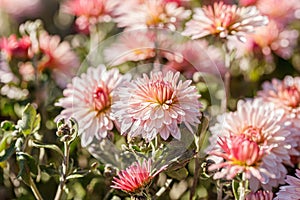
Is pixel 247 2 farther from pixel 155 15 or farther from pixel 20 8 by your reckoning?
pixel 20 8

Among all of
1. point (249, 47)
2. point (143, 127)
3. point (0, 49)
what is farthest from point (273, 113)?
point (0, 49)

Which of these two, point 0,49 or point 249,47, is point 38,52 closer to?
point 0,49

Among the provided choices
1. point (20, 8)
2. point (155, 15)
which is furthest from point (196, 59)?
point (20, 8)

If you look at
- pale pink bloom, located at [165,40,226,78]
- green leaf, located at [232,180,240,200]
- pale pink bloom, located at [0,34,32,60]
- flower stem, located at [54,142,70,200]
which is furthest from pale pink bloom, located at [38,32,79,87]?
green leaf, located at [232,180,240,200]

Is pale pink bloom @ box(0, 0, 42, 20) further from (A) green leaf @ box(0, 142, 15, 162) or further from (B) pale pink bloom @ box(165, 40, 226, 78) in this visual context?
(A) green leaf @ box(0, 142, 15, 162)

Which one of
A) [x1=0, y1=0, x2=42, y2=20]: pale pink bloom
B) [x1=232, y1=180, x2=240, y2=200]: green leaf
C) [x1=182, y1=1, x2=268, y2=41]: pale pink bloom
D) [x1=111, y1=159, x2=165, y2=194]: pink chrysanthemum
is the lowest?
[x1=232, y1=180, x2=240, y2=200]: green leaf

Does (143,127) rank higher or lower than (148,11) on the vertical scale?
lower
